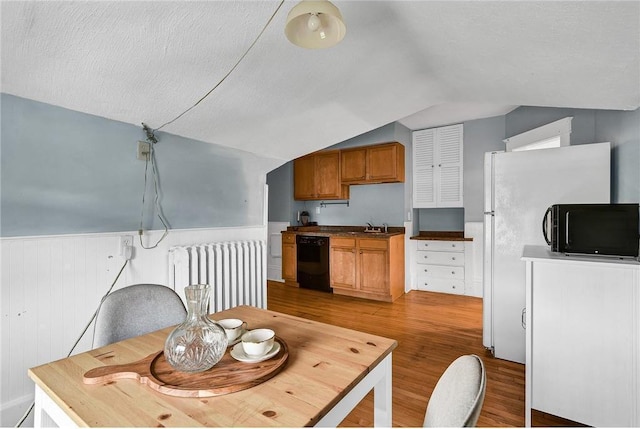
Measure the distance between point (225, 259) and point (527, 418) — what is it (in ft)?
7.67

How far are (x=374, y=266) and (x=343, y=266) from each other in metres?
0.49

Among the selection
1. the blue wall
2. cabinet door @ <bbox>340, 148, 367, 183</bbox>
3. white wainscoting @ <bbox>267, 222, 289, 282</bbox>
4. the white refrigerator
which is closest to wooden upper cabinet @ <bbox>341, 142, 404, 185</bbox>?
cabinet door @ <bbox>340, 148, 367, 183</bbox>

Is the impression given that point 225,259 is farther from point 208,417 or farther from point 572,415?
point 572,415

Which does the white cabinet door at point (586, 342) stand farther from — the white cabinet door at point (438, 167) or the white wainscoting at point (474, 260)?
the white cabinet door at point (438, 167)

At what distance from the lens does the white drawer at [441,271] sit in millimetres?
4300

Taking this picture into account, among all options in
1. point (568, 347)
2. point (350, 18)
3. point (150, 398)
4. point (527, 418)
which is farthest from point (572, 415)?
point (350, 18)

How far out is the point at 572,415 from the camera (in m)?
1.61

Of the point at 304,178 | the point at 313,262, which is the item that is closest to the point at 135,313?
the point at 313,262

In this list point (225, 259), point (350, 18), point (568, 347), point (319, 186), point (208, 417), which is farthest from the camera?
point (319, 186)

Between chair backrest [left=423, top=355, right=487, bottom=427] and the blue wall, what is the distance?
211 centimetres

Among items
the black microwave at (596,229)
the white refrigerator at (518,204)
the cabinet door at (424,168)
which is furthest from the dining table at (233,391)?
the cabinet door at (424,168)

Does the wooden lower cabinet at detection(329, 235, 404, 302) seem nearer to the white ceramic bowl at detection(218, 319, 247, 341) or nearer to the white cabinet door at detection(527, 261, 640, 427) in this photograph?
the white cabinet door at detection(527, 261, 640, 427)

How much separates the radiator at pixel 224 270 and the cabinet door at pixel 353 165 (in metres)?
2.07

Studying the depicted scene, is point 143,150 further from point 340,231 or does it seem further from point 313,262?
point 340,231
